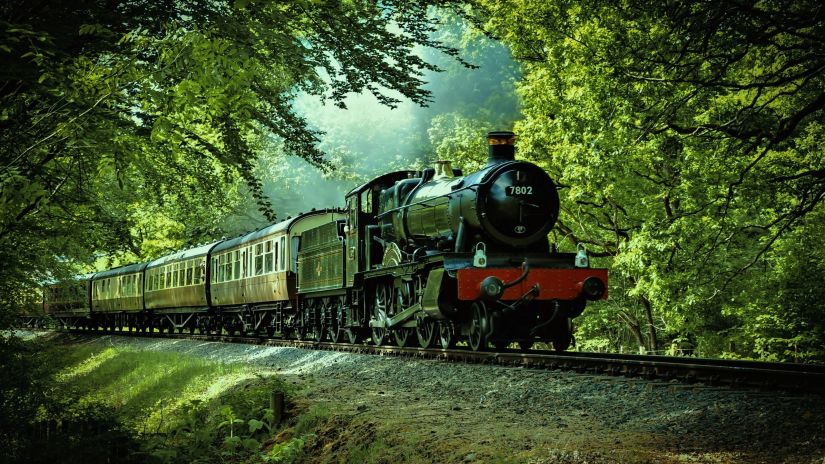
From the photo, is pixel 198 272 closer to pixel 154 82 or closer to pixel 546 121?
pixel 546 121

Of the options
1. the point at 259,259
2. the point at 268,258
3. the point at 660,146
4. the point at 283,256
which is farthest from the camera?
the point at 259,259

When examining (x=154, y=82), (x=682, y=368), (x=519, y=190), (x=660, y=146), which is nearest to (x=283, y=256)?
(x=660, y=146)

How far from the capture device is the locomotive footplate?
40.1 ft

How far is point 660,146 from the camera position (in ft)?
66.0

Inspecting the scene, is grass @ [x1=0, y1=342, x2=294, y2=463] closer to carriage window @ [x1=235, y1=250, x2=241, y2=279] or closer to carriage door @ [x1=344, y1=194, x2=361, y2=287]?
carriage door @ [x1=344, y1=194, x2=361, y2=287]

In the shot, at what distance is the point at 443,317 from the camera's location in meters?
12.8

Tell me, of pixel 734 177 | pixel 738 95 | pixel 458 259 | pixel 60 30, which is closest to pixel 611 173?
pixel 734 177

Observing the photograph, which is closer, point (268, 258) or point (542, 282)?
point (542, 282)

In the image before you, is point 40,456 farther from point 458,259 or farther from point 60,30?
point 458,259

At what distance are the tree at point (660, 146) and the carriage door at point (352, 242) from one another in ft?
14.9

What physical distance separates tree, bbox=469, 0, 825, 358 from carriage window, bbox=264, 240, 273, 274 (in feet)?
25.7

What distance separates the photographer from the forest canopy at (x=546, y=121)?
835cm

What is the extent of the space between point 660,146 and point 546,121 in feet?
12.8

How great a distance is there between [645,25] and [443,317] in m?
5.78
